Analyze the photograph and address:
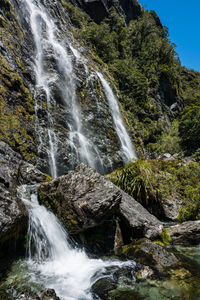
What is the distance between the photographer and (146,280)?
398cm

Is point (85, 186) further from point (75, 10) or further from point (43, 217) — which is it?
point (75, 10)

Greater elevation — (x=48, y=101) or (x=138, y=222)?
(x=48, y=101)

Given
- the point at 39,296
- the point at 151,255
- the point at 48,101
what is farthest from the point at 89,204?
the point at 48,101

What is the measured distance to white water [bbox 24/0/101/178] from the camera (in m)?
12.3

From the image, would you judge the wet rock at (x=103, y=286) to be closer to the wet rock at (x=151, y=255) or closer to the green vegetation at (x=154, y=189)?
the wet rock at (x=151, y=255)

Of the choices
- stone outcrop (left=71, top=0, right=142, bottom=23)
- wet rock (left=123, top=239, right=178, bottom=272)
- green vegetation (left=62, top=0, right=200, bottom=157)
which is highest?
stone outcrop (left=71, top=0, right=142, bottom=23)

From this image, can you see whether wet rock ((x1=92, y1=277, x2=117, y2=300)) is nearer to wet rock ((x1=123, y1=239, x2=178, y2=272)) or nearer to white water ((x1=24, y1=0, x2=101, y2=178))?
wet rock ((x1=123, y1=239, x2=178, y2=272))

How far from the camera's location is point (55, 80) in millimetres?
14391

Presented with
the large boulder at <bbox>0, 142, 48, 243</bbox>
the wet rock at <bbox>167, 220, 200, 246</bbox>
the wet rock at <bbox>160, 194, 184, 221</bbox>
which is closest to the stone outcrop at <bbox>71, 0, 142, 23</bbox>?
the wet rock at <bbox>160, 194, 184, 221</bbox>

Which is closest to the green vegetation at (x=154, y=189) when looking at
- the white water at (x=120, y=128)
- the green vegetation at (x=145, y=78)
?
the white water at (x=120, y=128)

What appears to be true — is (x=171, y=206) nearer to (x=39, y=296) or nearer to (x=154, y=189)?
(x=154, y=189)

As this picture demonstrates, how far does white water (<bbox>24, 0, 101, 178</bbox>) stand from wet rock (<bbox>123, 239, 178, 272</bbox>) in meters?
6.51

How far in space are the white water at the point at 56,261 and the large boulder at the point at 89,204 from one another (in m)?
0.36

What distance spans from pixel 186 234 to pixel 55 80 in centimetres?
1258
